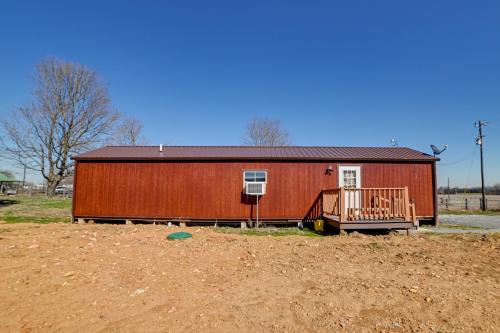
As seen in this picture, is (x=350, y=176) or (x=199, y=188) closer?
(x=199, y=188)

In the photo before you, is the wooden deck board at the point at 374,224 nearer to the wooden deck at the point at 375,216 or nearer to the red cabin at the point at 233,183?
the wooden deck at the point at 375,216

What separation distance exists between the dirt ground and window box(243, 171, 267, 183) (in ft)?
14.8

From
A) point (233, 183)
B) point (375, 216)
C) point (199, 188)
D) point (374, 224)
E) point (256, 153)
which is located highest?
point (256, 153)

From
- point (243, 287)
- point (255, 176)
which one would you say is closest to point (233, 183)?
point (255, 176)

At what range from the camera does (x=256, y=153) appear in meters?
12.9

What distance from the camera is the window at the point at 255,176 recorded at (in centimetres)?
1209

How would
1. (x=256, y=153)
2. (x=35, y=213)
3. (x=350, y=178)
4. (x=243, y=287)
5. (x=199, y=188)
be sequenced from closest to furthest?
(x=243, y=287) → (x=199, y=188) → (x=350, y=178) → (x=256, y=153) → (x=35, y=213)

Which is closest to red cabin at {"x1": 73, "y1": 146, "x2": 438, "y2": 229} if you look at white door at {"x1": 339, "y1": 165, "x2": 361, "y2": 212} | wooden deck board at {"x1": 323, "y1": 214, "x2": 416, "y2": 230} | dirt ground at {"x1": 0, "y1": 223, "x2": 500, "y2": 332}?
white door at {"x1": 339, "y1": 165, "x2": 361, "y2": 212}

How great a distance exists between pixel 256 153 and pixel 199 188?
2.93 m

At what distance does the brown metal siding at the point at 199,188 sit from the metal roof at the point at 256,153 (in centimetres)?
28

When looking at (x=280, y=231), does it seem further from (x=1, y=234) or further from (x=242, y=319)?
(x=1, y=234)

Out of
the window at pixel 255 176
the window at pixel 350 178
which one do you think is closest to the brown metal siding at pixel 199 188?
the window at pixel 255 176

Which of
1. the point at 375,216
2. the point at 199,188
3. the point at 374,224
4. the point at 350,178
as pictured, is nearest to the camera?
the point at 374,224

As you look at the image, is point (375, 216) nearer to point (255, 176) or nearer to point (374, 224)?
point (374, 224)
